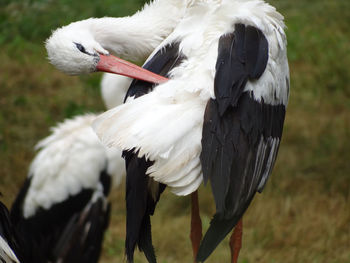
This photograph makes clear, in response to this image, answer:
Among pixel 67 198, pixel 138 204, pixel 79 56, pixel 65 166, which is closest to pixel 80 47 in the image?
pixel 79 56

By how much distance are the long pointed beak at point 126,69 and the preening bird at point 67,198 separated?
1.40 m

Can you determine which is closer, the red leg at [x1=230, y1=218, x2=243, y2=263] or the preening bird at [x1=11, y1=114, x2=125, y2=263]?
the red leg at [x1=230, y1=218, x2=243, y2=263]

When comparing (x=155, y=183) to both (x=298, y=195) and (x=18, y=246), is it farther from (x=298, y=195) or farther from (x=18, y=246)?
(x=298, y=195)

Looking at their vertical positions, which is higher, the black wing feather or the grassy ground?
the black wing feather

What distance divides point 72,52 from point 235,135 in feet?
3.45

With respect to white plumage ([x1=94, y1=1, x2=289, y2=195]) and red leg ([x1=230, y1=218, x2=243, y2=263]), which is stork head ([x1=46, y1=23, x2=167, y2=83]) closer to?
white plumage ([x1=94, y1=1, x2=289, y2=195])

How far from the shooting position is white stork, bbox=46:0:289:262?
3.16 meters

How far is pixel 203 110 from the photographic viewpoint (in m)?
3.26

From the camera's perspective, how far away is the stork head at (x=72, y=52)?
3.81m

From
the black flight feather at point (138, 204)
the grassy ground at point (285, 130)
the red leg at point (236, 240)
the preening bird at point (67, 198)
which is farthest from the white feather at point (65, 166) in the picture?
the black flight feather at point (138, 204)

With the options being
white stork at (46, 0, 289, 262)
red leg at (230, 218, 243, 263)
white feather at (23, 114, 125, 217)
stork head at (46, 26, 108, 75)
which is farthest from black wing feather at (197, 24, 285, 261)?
white feather at (23, 114, 125, 217)

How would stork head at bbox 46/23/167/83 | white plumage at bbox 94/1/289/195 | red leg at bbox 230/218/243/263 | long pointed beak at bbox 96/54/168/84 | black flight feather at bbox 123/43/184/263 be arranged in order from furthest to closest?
red leg at bbox 230/218/243/263 < stork head at bbox 46/23/167/83 < long pointed beak at bbox 96/54/168/84 < black flight feather at bbox 123/43/184/263 < white plumage at bbox 94/1/289/195

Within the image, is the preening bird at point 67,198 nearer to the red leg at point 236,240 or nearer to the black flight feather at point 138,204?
the red leg at point 236,240

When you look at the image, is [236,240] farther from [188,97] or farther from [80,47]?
[80,47]
